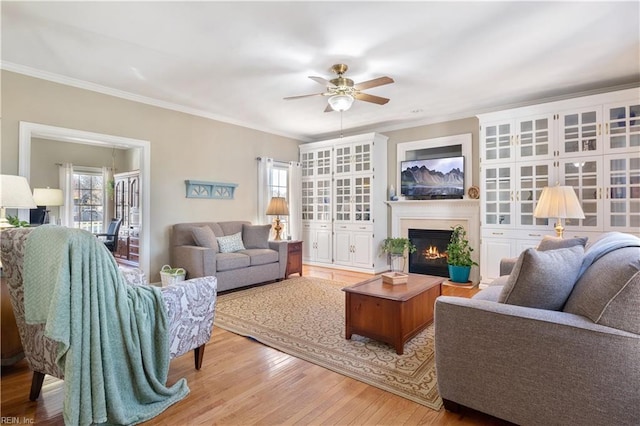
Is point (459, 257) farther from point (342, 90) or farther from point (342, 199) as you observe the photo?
point (342, 90)

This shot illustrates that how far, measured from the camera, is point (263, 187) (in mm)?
6215

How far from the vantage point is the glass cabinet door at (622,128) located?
12.6 ft

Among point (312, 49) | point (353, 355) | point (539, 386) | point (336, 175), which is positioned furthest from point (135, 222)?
point (539, 386)

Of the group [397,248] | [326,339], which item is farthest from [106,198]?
[326,339]

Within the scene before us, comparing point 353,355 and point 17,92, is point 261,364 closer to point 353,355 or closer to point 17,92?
point 353,355

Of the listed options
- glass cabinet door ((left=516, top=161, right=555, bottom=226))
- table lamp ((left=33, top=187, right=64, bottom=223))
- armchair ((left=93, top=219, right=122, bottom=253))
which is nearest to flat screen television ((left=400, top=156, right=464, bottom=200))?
glass cabinet door ((left=516, top=161, right=555, bottom=226))

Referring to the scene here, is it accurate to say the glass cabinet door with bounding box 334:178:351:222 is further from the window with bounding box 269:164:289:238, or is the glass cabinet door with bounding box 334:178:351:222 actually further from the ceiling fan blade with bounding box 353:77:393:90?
the ceiling fan blade with bounding box 353:77:393:90

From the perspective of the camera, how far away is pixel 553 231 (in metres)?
4.33

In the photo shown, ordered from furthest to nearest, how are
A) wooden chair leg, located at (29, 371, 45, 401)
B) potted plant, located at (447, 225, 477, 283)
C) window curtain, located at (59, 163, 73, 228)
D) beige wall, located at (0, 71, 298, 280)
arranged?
window curtain, located at (59, 163, 73, 228) < potted plant, located at (447, 225, 477, 283) < beige wall, located at (0, 71, 298, 280) < wooden chair leg, located at (29, 371, 45, 401)

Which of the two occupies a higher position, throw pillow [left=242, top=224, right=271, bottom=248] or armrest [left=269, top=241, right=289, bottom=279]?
throw pillow [left=242, top=224, right=271, bottom=248]

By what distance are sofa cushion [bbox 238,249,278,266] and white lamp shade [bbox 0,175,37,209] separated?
8.52ft

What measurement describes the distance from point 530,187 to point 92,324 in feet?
16.3

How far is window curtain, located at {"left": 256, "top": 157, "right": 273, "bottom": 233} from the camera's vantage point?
6199mm

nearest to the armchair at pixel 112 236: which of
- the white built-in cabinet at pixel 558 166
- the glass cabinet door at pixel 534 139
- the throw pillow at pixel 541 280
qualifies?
the white built-in cabinet at pixel 558 166
